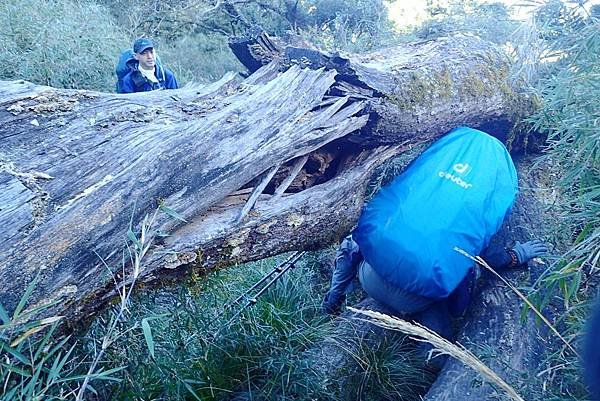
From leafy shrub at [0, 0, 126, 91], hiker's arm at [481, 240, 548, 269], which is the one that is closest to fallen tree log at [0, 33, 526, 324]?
hiker's arm at [481, 240, 548, 269]

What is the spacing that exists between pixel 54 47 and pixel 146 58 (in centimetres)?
Answer: 225

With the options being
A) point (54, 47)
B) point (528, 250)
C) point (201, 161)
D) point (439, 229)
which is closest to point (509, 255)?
point (528, 250)

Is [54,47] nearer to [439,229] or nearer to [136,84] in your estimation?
[136,84]

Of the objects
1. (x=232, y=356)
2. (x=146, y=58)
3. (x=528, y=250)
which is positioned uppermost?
(x=146, y=58)

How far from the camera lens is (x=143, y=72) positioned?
627 centimetres

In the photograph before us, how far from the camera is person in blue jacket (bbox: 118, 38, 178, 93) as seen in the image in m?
6.19

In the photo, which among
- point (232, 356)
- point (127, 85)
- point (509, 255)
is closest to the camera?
point (232, 356)

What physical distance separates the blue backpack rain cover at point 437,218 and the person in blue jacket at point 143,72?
299 centimetres

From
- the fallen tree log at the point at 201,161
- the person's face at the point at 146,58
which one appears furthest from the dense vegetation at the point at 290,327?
the person's face at the point at 146,58

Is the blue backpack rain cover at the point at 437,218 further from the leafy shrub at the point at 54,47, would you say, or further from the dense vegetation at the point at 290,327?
the leafy shrub at the point at 54,47

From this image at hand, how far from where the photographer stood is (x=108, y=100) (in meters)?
3.51

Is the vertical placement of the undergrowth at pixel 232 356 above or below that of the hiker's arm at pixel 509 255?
above

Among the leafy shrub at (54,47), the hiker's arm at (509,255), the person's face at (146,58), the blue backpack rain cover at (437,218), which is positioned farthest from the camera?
the leafy shrub at (54,47)

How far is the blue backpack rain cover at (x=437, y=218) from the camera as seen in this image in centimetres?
387
